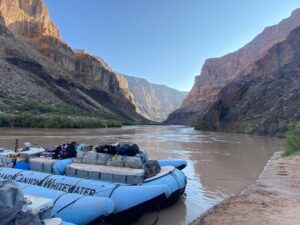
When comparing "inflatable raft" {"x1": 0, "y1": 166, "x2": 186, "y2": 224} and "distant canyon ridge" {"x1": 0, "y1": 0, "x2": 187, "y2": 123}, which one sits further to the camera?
"distant canyon ridge" {"x1": 0, "y1": 0, "x2": 187, "y2": 123}

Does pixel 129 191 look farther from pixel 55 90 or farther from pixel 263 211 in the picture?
pixel 55 90

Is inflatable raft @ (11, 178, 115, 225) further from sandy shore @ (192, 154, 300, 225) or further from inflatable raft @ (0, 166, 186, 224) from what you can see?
sandy shore @ (192, 154, 300, 225)

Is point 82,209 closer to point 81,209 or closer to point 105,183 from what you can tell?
point 81,209

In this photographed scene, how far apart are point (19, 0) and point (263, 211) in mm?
143980

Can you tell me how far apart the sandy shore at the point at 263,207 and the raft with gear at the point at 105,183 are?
1.19 m

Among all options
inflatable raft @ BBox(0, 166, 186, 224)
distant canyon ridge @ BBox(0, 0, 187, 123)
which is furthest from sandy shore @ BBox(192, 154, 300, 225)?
distant canyon ridge @ BBox(0, 0, 187, 123)

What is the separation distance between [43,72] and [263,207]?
9174 centimetres

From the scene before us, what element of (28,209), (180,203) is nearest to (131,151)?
(180,203)

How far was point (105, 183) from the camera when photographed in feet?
25.4

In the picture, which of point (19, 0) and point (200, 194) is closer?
point (200, 194)

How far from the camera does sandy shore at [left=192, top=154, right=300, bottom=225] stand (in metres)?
7.16

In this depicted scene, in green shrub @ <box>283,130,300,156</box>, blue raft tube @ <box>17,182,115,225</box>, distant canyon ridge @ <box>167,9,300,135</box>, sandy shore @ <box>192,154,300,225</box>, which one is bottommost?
sandy shore @ <box>192,154,300,225</box>

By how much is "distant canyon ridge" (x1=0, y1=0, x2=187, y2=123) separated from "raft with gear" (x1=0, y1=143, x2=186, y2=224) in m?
49.5

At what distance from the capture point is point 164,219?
8078mm
